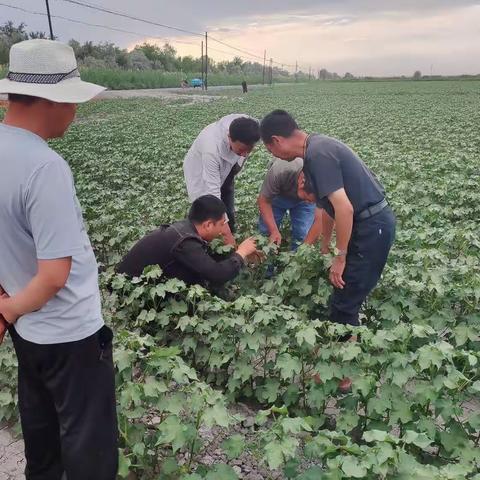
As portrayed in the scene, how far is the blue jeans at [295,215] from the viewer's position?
16.3 feet

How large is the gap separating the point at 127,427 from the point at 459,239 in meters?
3.67

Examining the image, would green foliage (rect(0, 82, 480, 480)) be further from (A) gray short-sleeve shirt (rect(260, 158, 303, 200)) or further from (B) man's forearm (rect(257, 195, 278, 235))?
(A) gray short-sleeve shirt (rect(260, 158, 303, 200))

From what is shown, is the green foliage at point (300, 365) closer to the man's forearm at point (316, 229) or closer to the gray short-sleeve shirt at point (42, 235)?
the man's forearm at point (316, 229)

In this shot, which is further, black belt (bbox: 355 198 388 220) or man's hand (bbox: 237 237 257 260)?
man's hand (bbox: 237 237 257 260)

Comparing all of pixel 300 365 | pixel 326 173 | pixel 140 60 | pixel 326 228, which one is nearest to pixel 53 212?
pixel 300 365

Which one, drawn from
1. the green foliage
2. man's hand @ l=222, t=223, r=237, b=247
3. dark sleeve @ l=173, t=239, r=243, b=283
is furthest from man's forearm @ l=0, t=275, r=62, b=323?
man's hand @ l=222, t=223, r=237, b=247

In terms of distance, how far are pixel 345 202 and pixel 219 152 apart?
1638mm

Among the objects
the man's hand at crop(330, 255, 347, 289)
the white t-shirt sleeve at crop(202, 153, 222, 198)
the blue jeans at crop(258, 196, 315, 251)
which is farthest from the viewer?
the blue jeans at crop(258, 196, 315, 251)

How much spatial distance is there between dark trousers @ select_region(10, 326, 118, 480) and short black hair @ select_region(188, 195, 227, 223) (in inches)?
63.6

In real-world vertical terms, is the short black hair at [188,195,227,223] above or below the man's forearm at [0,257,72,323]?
below

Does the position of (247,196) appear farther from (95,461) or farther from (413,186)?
(95,461)

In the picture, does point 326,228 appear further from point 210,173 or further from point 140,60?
point 140,60

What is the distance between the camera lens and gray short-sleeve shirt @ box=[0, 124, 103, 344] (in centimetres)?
162

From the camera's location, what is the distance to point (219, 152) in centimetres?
436
